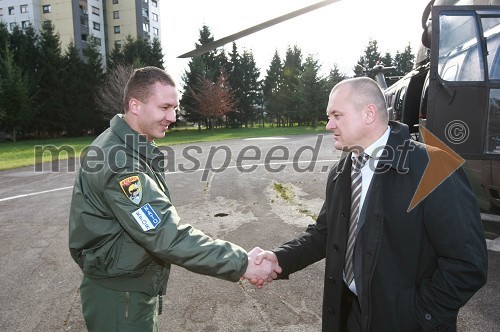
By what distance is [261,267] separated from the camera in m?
2.64

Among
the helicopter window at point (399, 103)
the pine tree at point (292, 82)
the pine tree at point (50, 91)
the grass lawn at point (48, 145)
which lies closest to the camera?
the helicopter window at point (399, 103)

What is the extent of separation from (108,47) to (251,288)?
65.7 m

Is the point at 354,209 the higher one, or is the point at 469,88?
the point at 469,88

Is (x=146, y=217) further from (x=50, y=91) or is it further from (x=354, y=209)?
(x=50, y=91)

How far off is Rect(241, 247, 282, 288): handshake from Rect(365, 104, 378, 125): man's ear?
3.95 ft

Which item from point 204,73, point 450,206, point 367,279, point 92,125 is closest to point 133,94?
point 367,279

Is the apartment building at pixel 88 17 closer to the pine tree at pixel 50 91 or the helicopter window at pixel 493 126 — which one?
the pine tree at pixel 50 91

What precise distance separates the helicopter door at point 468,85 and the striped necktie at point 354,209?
3574 mm

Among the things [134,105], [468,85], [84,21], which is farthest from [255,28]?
[84,21]

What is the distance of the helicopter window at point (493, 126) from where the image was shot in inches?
196

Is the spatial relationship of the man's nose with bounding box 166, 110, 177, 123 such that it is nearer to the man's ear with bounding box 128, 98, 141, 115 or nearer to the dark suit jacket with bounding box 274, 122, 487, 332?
the man's ear with bounding box 128, 98, 141, 115

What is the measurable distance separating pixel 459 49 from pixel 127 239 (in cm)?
546

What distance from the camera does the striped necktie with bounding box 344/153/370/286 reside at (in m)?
2.21

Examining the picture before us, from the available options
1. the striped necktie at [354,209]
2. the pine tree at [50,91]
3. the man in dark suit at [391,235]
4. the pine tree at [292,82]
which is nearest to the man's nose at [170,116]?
the man in dark suit at [391,235]
